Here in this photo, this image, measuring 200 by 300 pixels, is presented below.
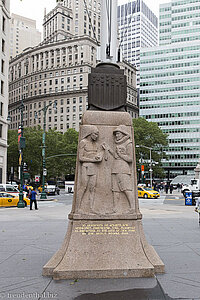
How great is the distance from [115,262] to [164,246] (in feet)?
11.0

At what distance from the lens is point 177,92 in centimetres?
11588

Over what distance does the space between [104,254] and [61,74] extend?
125m

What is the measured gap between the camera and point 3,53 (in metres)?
50.4

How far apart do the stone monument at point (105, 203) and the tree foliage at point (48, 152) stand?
5977 centimetres

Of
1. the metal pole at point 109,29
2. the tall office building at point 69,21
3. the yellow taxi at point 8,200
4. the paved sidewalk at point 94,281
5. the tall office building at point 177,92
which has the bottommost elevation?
the paved sidewalk at point 94,281

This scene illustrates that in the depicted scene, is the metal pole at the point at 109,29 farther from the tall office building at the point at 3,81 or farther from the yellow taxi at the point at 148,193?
the tall office building at the point at 3,81

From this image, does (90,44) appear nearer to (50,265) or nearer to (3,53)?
(3,53)

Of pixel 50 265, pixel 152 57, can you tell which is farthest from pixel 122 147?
pixel 152 57

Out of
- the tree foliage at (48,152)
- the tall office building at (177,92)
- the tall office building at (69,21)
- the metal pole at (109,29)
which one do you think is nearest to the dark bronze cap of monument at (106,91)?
the metal pole at (109,29)

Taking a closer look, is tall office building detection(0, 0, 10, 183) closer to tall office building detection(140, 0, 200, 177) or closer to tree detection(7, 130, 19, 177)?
tree detection(7, 130, 19, 177)

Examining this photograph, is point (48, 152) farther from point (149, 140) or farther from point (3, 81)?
point (149, 140)

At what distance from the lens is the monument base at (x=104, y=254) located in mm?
6121

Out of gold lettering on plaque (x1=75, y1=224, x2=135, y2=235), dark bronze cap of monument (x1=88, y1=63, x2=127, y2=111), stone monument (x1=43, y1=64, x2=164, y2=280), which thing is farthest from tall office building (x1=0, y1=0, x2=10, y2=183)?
gold lettering on plaque (x1=75, y1=224, x2=135, y2=235)

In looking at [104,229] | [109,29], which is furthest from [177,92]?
[104,229]
